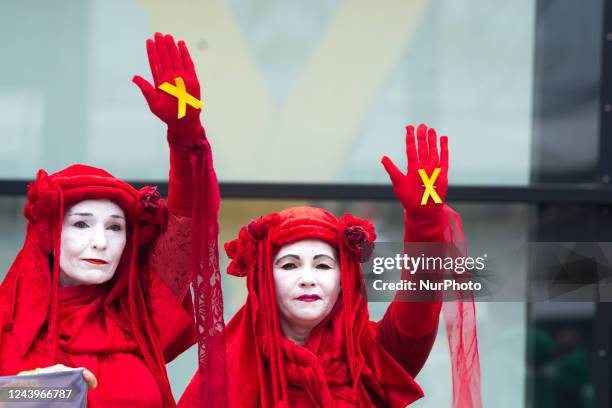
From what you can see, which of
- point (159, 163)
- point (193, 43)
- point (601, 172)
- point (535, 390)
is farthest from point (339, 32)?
point (535, 390)

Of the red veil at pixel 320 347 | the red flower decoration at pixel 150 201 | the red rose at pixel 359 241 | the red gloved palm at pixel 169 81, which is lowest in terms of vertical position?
the red veil at pixel 320 347

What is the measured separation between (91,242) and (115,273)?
0.16 metres

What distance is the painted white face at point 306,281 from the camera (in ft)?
9.98

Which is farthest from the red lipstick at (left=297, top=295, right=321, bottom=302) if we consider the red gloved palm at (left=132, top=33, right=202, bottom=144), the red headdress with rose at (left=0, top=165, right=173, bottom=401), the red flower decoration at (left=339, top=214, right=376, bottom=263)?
the red gloved palm at (left=132, top=33, right=202, bottom=144)

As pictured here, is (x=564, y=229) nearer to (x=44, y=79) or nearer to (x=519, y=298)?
Result: (x=519, y=298)

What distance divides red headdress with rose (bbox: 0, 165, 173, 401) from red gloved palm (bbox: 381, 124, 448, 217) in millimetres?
659

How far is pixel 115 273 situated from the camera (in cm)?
318

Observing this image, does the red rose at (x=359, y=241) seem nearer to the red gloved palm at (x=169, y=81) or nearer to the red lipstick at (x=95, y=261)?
the red gloved palm at (x=169, y=81)

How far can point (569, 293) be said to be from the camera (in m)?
3.30

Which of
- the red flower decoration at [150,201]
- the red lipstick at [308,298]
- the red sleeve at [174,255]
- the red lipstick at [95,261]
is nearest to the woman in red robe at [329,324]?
the red lipstick at [308,298]

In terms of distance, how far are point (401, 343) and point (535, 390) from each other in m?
1.63

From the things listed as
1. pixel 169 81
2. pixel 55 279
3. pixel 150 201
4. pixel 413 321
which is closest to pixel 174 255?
pixel 150 201

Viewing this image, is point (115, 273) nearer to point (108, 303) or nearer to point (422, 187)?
point (108, 303)

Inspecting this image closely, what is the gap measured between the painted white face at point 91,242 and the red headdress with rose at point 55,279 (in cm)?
2
